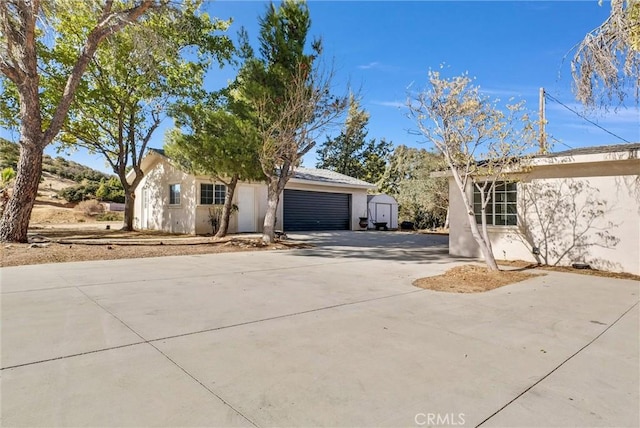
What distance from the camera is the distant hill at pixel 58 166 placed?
2584cm

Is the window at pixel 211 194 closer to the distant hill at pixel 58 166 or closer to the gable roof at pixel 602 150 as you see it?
the gable roof at pixel 602 150

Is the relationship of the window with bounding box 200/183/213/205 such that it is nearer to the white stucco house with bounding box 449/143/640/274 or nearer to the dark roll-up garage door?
the dark roll-up garage door

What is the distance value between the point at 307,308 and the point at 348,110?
937cm

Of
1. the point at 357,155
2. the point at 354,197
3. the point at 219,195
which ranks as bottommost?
the point at 219,195

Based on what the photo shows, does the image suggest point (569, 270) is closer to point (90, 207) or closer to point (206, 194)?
point (206, 194)

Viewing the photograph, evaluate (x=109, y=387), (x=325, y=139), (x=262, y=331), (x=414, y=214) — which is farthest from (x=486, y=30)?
(x=325, y=139)

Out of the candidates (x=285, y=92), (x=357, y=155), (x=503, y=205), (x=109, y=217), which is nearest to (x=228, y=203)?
(x=285, y=92)

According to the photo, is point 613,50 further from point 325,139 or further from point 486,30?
point 325,139

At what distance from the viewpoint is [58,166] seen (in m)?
45.5

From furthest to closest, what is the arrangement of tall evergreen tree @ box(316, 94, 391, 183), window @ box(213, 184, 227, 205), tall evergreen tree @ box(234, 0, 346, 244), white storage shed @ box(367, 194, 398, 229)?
1. tall evergreen tree @ box(316, 94, 391, 183)
2. white storage shed @ box(367, 194, 398, 229)
3. window @ box(213, 184, 227, 205)
4. tall evergreen tree @ box(234, 0, 346, 244)

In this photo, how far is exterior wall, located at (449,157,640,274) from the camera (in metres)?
7.92

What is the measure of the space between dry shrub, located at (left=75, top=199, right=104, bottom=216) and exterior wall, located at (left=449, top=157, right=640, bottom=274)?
29.3 meters

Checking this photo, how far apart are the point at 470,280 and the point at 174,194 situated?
1601 cm
